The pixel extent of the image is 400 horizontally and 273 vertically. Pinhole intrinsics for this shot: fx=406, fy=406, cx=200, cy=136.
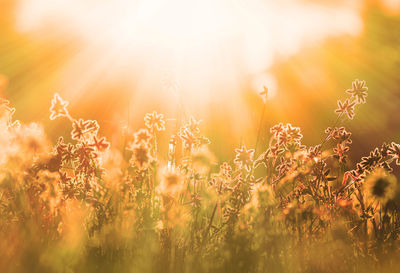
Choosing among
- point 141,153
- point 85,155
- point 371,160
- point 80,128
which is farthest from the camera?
point 371,160

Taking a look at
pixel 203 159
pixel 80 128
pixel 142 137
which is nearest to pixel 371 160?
pixel 203 159

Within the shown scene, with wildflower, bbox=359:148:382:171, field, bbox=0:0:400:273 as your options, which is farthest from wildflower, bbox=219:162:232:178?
wildflower, bbox=359:148:382:171

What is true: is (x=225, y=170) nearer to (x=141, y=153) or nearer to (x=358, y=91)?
(x=141, y=153)

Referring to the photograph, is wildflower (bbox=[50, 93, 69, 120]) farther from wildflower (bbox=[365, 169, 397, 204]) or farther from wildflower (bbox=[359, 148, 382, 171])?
wildflower (bbox=[359, 148, 382, 171])

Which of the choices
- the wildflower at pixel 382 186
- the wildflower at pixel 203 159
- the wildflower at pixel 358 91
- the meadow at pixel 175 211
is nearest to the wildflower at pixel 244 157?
the meadow at pixel 175 211

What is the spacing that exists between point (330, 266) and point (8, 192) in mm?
1700

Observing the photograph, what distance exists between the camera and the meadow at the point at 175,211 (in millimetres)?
1852

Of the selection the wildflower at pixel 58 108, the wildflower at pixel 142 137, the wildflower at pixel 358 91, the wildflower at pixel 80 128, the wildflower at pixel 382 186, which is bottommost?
the wildflower at pixel 382 186

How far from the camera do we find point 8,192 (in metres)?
2.18

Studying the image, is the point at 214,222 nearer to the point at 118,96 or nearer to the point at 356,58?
the point at 118,96

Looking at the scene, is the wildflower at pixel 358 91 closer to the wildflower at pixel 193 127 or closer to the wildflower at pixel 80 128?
the wildflower at pixel 193 127

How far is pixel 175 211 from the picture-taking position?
1903 mm

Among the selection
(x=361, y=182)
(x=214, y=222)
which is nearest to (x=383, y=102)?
(x=361, y=182)

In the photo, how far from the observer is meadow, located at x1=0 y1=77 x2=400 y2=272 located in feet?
6.07
